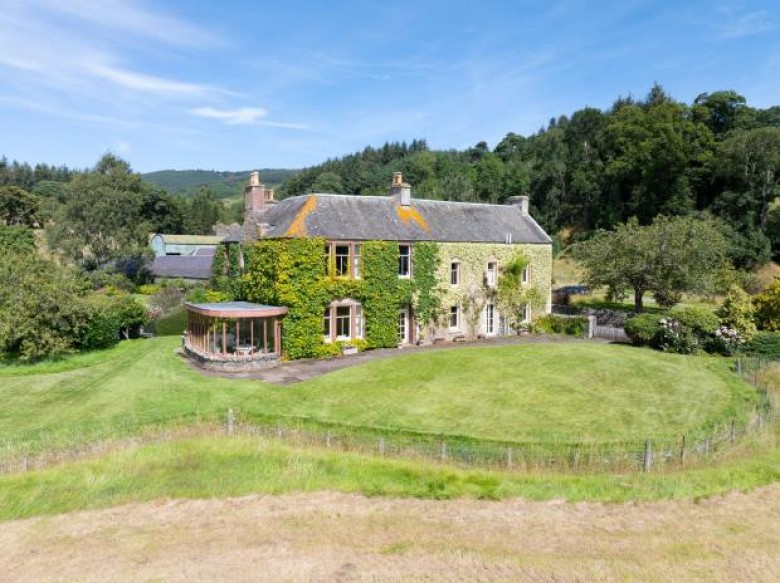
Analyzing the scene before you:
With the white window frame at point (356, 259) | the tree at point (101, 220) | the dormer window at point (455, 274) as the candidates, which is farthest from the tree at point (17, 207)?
the dormer window at point (455, 274)

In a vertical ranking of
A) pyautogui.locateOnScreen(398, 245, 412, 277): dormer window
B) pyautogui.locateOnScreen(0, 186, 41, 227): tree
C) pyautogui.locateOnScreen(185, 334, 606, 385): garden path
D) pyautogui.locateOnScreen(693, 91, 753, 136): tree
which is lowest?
pyautogui.locateOnScreen(185, 334, 606, 385): garden path

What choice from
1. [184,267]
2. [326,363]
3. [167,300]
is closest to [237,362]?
[326,363]

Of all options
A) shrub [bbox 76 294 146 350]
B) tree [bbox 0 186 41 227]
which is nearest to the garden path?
shrub [bbox 76 294 146 350]

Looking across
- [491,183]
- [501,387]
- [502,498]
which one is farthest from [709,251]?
[491,183]

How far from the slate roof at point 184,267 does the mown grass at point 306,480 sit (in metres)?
53.1

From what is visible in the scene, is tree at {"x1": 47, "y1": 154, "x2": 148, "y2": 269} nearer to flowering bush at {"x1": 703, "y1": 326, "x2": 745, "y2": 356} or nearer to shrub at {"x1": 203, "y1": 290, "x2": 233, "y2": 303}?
shrub at {"x1": 203, "y1": 290, "x2": 233, "y2": 303}

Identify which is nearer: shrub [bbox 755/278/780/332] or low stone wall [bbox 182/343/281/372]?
low stone wall [bbox 182/343/281/372]

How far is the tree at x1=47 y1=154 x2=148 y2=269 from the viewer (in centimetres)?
5853

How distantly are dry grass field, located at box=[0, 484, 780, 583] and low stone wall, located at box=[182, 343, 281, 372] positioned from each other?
1261cm

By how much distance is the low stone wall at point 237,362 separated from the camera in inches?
1017

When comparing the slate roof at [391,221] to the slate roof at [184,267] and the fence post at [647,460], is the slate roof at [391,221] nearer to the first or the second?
the fence post at [647,460]

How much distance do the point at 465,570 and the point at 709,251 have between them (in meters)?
32.4

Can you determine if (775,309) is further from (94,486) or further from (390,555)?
(94,486)

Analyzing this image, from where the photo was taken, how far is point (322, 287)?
28.5 metres
